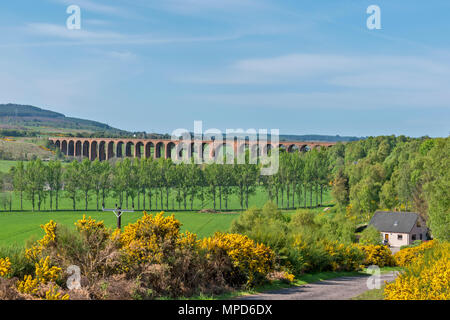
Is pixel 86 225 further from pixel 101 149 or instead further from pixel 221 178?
pixel 101 149

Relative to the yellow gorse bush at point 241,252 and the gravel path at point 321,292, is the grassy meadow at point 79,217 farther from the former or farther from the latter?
the yellow gorse bush at point 241,252

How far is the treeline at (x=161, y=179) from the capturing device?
106 meters

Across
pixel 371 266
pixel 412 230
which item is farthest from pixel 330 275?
pixel 412 230

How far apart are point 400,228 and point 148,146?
100 metres

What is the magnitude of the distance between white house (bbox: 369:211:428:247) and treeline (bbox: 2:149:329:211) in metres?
40.4

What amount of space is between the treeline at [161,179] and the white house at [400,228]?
1592 inches

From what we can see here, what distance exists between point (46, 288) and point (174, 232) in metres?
5.10

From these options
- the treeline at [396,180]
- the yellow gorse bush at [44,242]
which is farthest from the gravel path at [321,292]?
the treeline at [396,180]

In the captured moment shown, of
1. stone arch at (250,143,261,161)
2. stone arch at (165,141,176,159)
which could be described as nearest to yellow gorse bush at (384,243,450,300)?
stone arch at (250,143,261,161)

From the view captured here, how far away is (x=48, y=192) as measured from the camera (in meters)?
109

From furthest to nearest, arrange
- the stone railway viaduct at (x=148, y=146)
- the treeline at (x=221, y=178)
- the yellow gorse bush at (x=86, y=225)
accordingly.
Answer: the stone railway viaduct at (x=148, y=146), the treeline at (x=221, y=178), the yellow gorse bush at (x=86, y=225)

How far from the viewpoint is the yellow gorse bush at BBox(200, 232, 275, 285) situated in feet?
60.6

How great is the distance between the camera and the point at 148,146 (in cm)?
15538

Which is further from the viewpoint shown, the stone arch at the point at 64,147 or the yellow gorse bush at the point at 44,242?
the stone arch at the point at 64,147
